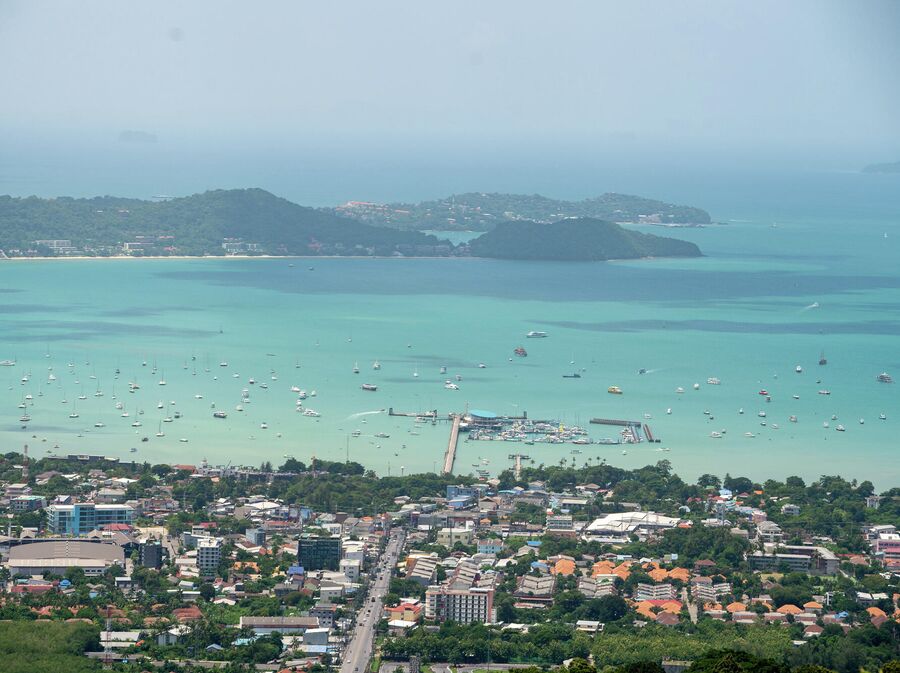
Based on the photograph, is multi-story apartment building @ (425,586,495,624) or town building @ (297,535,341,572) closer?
multi-story apartment building @ (425,586,495,624)

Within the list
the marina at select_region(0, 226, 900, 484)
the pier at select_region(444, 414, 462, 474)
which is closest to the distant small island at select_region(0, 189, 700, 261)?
the marina at select_region(0, 226, 900, 484)

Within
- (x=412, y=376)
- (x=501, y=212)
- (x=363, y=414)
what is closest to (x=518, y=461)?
(x=363, y=414)

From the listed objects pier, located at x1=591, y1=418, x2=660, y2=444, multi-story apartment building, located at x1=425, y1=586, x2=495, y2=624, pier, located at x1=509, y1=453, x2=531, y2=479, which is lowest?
multi-story apartment building, located at x1=425, y1=586, x2=495, y2=624

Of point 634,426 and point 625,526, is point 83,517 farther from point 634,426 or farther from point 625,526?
point 634,426

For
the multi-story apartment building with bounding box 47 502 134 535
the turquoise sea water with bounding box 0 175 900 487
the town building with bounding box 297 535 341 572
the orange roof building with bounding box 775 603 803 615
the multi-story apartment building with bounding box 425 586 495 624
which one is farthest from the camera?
the turquoise sea water with bounding box 0 175 900 487

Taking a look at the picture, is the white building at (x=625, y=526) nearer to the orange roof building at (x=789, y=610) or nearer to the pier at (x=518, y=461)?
the pier at (x=518, y=461)

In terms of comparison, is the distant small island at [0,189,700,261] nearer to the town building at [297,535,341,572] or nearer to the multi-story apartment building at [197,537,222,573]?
the multi-story apartment building at [197,537,222,573]

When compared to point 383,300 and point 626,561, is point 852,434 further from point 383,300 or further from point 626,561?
point 383,300
